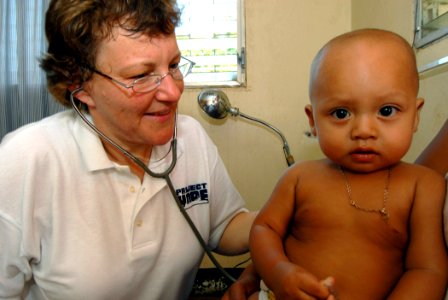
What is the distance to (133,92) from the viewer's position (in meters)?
0.91

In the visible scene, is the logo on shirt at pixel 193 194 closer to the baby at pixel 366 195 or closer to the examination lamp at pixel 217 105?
the baby at pixel 366 195

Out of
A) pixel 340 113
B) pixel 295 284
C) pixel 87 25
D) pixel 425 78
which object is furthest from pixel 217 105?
pixel 295 284

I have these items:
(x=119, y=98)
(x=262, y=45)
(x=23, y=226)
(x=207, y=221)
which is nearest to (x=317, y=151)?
(x=262, y=45)

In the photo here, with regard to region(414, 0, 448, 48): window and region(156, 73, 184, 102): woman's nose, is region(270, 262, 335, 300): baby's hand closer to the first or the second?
region(156, 73, 184, 102): woman's nose

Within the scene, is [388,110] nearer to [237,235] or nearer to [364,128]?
[364,128]

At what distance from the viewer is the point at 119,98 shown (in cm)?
92

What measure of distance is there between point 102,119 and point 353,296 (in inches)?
28.8

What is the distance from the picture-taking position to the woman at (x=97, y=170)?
2.95ft

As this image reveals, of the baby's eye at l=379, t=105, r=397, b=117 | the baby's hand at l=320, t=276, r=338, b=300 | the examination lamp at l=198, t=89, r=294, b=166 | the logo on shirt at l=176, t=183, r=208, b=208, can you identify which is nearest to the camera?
the baby's hand at l=320, t=276, r=338, b=300

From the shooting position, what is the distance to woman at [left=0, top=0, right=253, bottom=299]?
0.90 m

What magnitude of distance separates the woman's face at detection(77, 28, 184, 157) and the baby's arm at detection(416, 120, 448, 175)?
23.9 inches

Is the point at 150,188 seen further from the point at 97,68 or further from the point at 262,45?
the point at 262,45

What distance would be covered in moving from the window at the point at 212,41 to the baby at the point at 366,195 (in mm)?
1450

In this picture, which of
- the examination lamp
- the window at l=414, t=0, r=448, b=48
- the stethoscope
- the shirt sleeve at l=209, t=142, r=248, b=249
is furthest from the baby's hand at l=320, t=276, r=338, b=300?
the examination lamp
